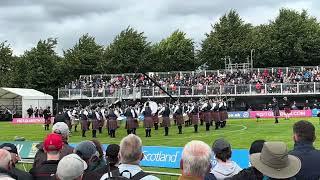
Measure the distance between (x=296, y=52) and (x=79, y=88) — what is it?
22.4 meters

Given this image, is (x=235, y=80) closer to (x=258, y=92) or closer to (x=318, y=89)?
(x=258, y=92)

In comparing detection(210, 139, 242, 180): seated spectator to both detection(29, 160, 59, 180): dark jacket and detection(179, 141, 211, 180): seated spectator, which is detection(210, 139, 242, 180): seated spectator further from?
detection(29, 160, 59, 180): dark jacket

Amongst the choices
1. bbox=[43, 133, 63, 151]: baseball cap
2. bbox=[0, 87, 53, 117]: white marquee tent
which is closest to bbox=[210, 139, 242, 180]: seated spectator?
bbox=[43, 133, 63, 151]: baseball cap

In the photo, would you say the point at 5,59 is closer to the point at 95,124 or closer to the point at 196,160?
the point at 95,124

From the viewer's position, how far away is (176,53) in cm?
5862

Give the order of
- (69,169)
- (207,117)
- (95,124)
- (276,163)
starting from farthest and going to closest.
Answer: (207,117) < (95,124) < (69,169) < (276,163)

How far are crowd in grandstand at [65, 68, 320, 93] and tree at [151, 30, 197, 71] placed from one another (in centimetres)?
1156

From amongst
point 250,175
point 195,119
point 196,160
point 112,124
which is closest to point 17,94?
point 112,124

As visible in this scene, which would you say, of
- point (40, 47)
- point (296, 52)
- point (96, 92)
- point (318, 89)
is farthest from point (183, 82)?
point (40, 47)

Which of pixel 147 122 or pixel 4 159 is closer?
pixel 4 159

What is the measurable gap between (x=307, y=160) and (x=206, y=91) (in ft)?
118

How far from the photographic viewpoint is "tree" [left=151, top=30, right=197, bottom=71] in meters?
58.0

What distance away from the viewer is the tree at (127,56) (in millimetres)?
55812

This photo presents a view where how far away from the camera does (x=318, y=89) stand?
37.9 metres
